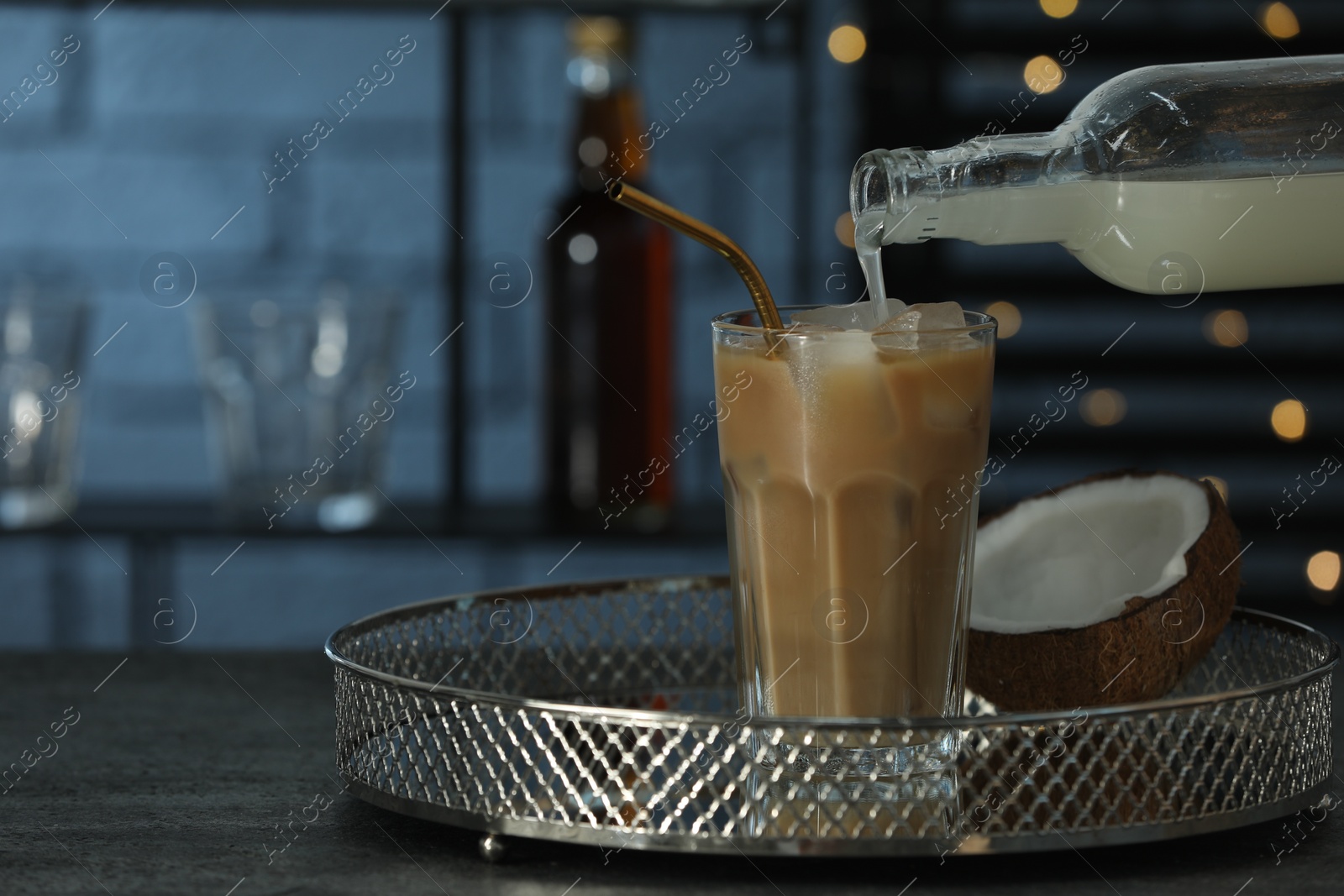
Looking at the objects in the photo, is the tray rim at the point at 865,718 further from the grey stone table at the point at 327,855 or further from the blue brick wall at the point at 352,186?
the blue brick wall at the point at 352,186

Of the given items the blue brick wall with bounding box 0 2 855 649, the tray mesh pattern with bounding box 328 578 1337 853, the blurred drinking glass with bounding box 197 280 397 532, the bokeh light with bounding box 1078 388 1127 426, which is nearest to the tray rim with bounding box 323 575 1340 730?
the tray mesh pattern with bounding box 328 578 1337 853

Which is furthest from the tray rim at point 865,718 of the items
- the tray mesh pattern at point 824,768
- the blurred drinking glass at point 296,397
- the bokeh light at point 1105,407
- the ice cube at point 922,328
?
the bokeh light at point 1105,407

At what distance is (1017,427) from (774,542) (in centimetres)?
99

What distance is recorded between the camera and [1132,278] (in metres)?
0.72

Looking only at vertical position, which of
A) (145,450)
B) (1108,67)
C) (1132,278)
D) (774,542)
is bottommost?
(145,450)

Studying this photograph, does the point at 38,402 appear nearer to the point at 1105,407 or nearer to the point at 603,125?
the point at 603,125

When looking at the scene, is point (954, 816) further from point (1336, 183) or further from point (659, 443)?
point (659, 443)

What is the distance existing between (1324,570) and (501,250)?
907 mm

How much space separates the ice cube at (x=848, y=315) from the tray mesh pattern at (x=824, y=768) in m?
0.17

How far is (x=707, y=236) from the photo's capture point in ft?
2.14

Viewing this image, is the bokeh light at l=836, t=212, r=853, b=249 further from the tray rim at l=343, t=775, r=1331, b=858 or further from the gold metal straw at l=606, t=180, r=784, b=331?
the tray rim at l=343, t=775, r=1331, b=858

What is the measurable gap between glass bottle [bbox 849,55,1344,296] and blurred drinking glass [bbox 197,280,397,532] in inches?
28.2

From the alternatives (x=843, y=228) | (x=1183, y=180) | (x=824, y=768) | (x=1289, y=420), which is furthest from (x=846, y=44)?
(x=824, y=768)

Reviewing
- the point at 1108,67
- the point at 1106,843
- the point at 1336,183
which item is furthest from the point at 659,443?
the point at 1106,843
